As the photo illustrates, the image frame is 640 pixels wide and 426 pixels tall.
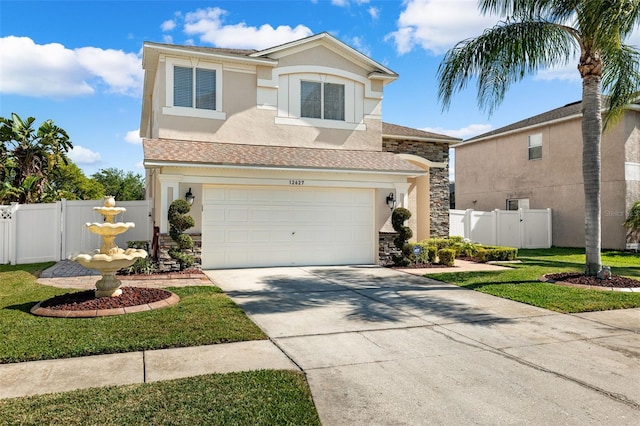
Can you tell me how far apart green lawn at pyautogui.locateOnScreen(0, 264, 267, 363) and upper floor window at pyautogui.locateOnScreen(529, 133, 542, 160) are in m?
20.4

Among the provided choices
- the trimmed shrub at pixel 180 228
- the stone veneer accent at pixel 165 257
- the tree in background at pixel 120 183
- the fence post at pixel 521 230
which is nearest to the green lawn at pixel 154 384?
the stone veneer accent at pixel 165 257

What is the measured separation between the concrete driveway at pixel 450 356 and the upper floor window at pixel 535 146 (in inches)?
642

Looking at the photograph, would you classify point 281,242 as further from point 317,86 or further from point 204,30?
point 204,30

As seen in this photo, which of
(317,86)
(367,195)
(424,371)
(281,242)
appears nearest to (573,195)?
(367,195)

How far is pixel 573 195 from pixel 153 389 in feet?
72.5

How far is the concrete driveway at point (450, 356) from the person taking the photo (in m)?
4.00

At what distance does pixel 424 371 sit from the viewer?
4.97m

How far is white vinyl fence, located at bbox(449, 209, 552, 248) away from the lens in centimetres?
2002

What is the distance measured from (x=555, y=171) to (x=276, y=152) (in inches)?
609

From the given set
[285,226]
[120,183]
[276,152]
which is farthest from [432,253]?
[120,183]

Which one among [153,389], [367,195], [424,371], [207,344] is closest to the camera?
[153,389]

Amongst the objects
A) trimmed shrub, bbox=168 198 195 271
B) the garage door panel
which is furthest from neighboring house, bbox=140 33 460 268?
trimmed shrub, bbox=168 198 195 271

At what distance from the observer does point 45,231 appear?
563 inches

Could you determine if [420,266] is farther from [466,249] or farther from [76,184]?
[76,184]
